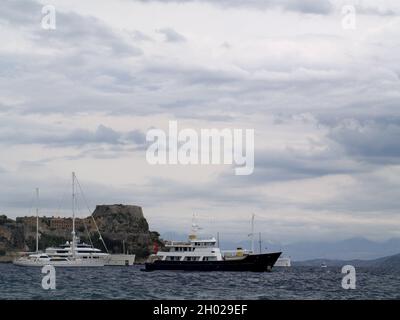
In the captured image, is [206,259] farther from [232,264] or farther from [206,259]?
[232,264]

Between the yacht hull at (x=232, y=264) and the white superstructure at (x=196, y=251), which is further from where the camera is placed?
the white superstructure at (x=196, y=251)

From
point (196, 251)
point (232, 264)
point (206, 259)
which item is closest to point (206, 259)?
point (206, 259)

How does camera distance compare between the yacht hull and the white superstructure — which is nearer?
the yacht hull

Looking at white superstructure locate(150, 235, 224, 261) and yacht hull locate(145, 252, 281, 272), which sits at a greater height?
white superstructure locate(150, 235, 224, 261)

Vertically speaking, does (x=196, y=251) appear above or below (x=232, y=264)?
above

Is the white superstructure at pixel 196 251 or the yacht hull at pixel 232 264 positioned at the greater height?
the white superstructure at pixel 196 251

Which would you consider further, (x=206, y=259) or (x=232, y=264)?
(x=206, y=259)
